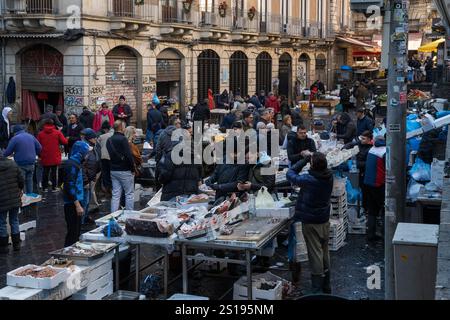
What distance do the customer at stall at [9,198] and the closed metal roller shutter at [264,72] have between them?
2492 cm

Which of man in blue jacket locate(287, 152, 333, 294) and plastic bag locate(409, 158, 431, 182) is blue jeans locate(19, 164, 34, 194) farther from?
plastic bag locate(409, 158, 431, 182)

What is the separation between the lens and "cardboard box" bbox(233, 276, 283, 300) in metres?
6.85

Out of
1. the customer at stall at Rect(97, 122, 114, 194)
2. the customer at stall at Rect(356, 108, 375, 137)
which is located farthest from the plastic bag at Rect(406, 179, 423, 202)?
the customer at stall at Rect(97, 122, 114, 194)

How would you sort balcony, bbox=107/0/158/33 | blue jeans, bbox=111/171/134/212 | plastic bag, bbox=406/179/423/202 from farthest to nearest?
balcony, bbox=107/0/158/33
blue jeans, bbox=111/171/134/212
plastic bag, bbox=406/179/423/202

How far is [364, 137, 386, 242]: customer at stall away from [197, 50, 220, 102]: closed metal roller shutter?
18.2m

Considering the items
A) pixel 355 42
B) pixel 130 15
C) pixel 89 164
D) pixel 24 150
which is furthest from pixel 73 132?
pixel 355 42

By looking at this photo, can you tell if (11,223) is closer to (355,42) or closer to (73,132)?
(73,132)

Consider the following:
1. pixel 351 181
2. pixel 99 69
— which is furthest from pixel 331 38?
pixel 351 181

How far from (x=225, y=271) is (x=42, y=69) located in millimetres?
14960

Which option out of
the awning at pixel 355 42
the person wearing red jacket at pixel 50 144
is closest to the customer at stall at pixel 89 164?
the person wearing red jacket at pixel 50 144

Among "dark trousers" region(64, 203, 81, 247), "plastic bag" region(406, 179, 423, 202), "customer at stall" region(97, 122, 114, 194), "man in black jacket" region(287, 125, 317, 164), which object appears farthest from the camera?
"customer at stall" region(97, 122, 114, 194)

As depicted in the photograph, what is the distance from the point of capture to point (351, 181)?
36.9 feet

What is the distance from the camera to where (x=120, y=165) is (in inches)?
394
